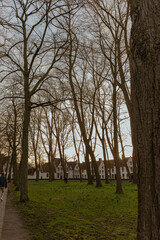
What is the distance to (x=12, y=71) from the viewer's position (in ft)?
39.2

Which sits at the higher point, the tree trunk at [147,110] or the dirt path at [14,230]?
the tree trunk at [147,110]

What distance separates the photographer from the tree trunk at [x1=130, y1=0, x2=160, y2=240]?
227 centimetres

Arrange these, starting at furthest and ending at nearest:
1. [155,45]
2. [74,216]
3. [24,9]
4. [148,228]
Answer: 1. [24,9]
2. [74,216]
3. [155,45]
4. [148,228]

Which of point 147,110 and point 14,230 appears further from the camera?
point 14,230

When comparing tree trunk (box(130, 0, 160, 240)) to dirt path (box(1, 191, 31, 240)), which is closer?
tree trunk (box(130, 0, 160, 240))

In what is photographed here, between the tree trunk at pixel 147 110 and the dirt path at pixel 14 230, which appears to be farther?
the dirt path at pixel 14 230

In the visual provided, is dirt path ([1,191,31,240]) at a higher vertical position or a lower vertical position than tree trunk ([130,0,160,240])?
lower

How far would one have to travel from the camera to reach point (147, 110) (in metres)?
2.41

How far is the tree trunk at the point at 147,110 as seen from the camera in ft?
7.45

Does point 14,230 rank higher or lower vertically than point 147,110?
lower

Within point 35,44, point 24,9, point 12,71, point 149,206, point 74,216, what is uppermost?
point 24,9

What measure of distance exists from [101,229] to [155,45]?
16.7ft

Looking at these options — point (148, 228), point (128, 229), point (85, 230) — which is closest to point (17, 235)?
A: point (85, 230)

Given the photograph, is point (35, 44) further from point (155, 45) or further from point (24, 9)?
point (155, 45)
